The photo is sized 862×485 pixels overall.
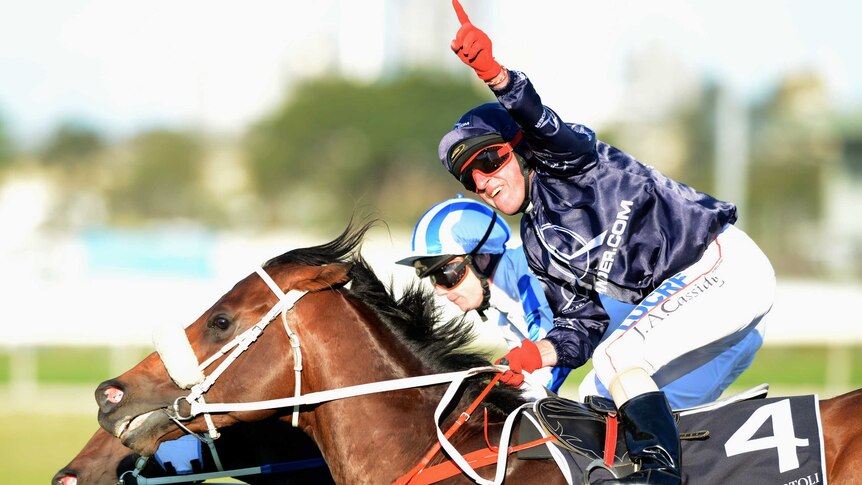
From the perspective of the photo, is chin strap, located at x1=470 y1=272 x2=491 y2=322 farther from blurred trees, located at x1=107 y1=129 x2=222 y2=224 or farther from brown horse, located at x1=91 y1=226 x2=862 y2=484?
blurred trees, located at x1=107 y1=129 x2=222 y2=224

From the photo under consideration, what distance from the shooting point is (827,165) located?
1650 inches

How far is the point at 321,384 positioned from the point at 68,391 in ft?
37.1

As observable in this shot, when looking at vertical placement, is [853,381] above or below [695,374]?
below

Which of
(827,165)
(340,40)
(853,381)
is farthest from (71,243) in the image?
(340,40)

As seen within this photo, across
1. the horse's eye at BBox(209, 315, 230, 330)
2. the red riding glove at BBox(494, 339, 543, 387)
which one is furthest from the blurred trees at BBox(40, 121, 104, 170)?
the red riding glove at BBox(494, 339, 543, 387)

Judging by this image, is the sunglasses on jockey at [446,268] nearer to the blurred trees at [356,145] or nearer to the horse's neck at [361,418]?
the horse's neck at [361,418]

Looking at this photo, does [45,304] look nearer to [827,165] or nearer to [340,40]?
[827,165]

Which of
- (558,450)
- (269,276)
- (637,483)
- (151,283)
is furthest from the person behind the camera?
(151,283)

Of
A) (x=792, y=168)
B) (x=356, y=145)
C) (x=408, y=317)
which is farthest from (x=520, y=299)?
(x=356, y=145)

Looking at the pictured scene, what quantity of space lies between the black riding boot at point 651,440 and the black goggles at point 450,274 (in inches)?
57.6

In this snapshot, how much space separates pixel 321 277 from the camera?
3688 mm

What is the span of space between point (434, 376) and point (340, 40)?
74.9 meters

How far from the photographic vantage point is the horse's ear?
12.0 feet

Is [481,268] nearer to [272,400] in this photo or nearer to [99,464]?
[272,400]
